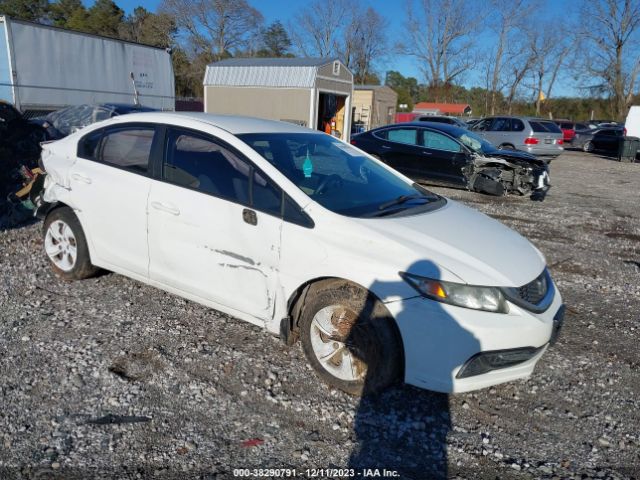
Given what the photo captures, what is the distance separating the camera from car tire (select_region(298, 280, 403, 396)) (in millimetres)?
3105

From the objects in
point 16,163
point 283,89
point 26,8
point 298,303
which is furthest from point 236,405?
point 26,8

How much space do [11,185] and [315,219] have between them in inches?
243

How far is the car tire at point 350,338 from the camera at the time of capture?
3105 millimetres

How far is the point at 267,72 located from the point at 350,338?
18516 millimetres

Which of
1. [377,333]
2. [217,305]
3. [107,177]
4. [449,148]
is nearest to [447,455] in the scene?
[377,333]

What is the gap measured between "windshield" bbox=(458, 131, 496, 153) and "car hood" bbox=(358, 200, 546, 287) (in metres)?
7.79

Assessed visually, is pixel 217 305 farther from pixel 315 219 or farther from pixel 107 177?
pixel 107 177

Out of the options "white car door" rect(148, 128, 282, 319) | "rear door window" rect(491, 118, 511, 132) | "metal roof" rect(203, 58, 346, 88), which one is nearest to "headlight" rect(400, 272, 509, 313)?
"white car door" rect(148, 128, 282, 319)

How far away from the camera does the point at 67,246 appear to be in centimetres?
475

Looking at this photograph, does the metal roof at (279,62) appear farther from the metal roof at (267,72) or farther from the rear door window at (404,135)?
the rear door window at (404,135)

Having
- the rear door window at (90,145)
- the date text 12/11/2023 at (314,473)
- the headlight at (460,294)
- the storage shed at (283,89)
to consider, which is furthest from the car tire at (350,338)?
the storage shed at (283,89)

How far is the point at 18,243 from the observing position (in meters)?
6.08

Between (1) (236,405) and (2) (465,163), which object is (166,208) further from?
(2) (465,163)

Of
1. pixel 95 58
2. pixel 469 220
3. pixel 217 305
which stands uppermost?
pixel 95 58
